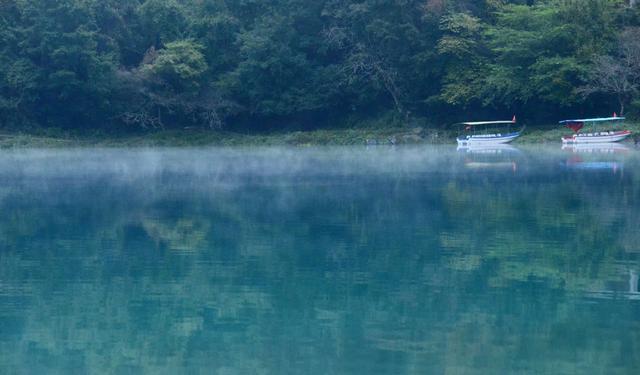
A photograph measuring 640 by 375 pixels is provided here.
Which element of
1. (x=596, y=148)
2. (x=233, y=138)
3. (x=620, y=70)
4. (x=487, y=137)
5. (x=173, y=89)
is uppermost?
(x=620, y=70)

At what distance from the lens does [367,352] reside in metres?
7.05

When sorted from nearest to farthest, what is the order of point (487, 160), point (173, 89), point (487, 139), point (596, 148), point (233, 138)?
point (487, 160)
point (596, 148)
point (487, 139)
point (233, 138)
point (173, 89)

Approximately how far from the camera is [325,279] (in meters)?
9.88

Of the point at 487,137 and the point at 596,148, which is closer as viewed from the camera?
the point at 596,148

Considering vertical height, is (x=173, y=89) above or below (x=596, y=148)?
above

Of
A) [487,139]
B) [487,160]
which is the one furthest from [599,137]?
[487,160]

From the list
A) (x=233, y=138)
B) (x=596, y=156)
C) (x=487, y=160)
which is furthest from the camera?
(x=233, y=138)

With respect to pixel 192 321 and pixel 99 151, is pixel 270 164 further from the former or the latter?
pixel 192 321

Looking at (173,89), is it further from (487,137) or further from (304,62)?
(487,137)

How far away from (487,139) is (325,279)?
33415 mm

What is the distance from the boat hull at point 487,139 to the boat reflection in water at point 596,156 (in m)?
3.60

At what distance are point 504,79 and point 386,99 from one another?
7746 mm

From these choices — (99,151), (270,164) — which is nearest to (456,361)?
(270,164)

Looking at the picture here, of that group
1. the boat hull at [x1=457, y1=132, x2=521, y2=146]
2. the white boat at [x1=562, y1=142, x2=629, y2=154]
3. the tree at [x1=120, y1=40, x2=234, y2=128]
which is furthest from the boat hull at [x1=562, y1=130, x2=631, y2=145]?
the tree at [x1=120, y1=40, x2=234, y2=128]
